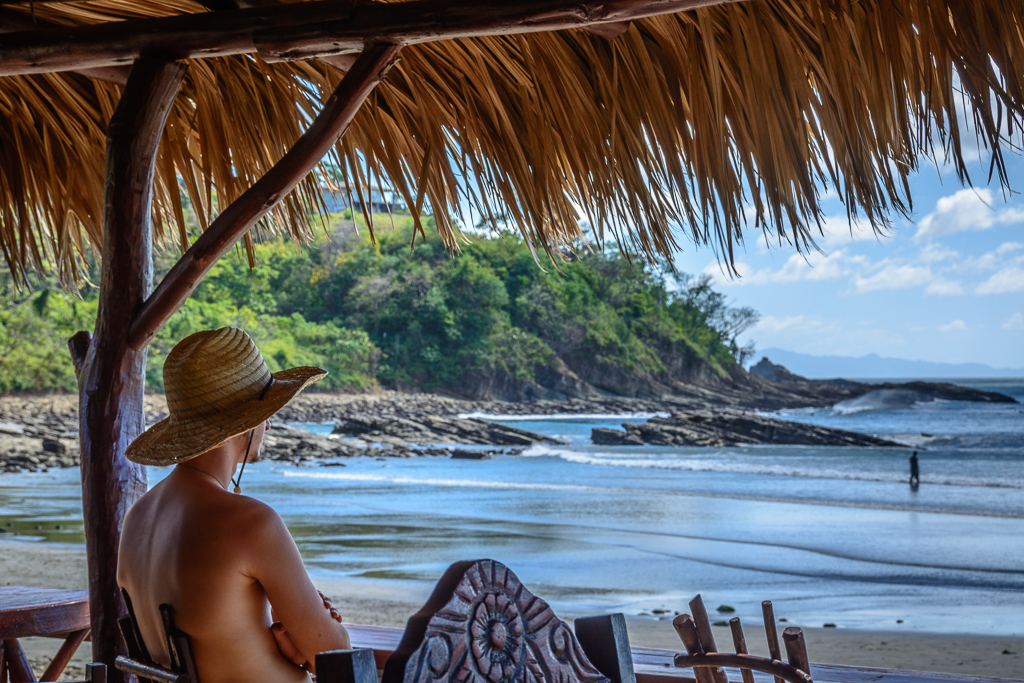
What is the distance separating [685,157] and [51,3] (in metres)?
1.74

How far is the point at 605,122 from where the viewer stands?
235cm

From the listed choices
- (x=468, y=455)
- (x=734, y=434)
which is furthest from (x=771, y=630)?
(x=734, y=434)

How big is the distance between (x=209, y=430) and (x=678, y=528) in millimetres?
10157

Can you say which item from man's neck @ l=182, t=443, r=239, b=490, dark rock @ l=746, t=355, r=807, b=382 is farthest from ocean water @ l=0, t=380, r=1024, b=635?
dark rock @ l=746, t=355, r=807, b=382

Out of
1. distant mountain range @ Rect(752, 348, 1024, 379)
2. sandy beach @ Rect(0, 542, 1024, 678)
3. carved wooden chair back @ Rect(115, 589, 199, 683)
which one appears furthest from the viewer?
distant mountain range @ Rect(752, 348, 1024, 379)

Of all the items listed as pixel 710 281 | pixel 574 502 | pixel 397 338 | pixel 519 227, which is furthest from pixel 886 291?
pixel 519 227

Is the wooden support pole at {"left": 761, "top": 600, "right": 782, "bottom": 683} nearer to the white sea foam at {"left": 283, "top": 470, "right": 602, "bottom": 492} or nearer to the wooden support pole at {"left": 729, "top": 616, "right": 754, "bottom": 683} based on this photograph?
the wooden support pole at {"left": 729, "top": 616, "right": 754, "bottom": 683}

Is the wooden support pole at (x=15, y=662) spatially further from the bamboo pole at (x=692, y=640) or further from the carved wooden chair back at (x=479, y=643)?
the carved wooden chair back at (x=479, y=643)

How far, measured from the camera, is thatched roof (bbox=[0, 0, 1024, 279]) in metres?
1.89

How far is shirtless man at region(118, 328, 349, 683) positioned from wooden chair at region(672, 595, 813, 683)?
66 centimetres

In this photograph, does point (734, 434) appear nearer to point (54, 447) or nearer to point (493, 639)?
point (54, 447)

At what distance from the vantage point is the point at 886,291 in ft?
204

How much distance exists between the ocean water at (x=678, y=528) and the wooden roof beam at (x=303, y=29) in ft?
16.7

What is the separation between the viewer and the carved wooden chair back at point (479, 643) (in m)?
Result: 0.93
